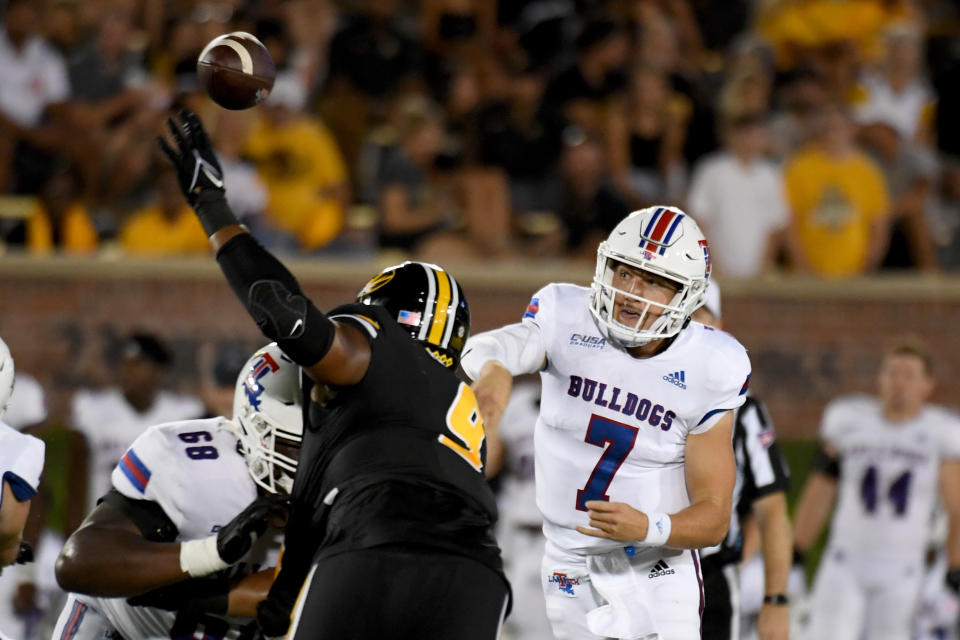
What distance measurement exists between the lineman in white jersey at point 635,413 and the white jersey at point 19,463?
142 centimetres

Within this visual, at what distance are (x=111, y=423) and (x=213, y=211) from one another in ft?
17.4

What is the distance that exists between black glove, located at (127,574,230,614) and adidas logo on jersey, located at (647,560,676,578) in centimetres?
145

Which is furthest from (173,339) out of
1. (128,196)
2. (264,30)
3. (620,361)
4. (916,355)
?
(620,361)

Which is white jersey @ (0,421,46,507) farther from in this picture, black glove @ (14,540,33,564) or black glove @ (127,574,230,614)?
black glove @ (127,574,230,614)

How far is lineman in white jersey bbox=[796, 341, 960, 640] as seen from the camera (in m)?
8.33

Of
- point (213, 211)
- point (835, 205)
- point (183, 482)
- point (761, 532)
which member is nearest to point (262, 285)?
point (213, 211)

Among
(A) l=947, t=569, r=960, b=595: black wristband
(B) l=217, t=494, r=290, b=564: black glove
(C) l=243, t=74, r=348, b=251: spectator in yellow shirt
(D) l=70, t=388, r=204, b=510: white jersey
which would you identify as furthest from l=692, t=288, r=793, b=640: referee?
(C) l=243, t=74, r=348, b=251: spectator in yellow shirt

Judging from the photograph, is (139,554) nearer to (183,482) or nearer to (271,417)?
(183,482)

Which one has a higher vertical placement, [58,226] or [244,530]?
[244,530]

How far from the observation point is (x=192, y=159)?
3836 mm

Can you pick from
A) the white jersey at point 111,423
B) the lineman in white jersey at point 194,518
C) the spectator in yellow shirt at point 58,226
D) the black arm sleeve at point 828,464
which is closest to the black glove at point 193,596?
the lineman in white jersey at point 194,518

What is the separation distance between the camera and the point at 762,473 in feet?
19.8

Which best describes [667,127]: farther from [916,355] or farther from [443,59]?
[916,355]

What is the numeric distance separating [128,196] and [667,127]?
376 centimetres
